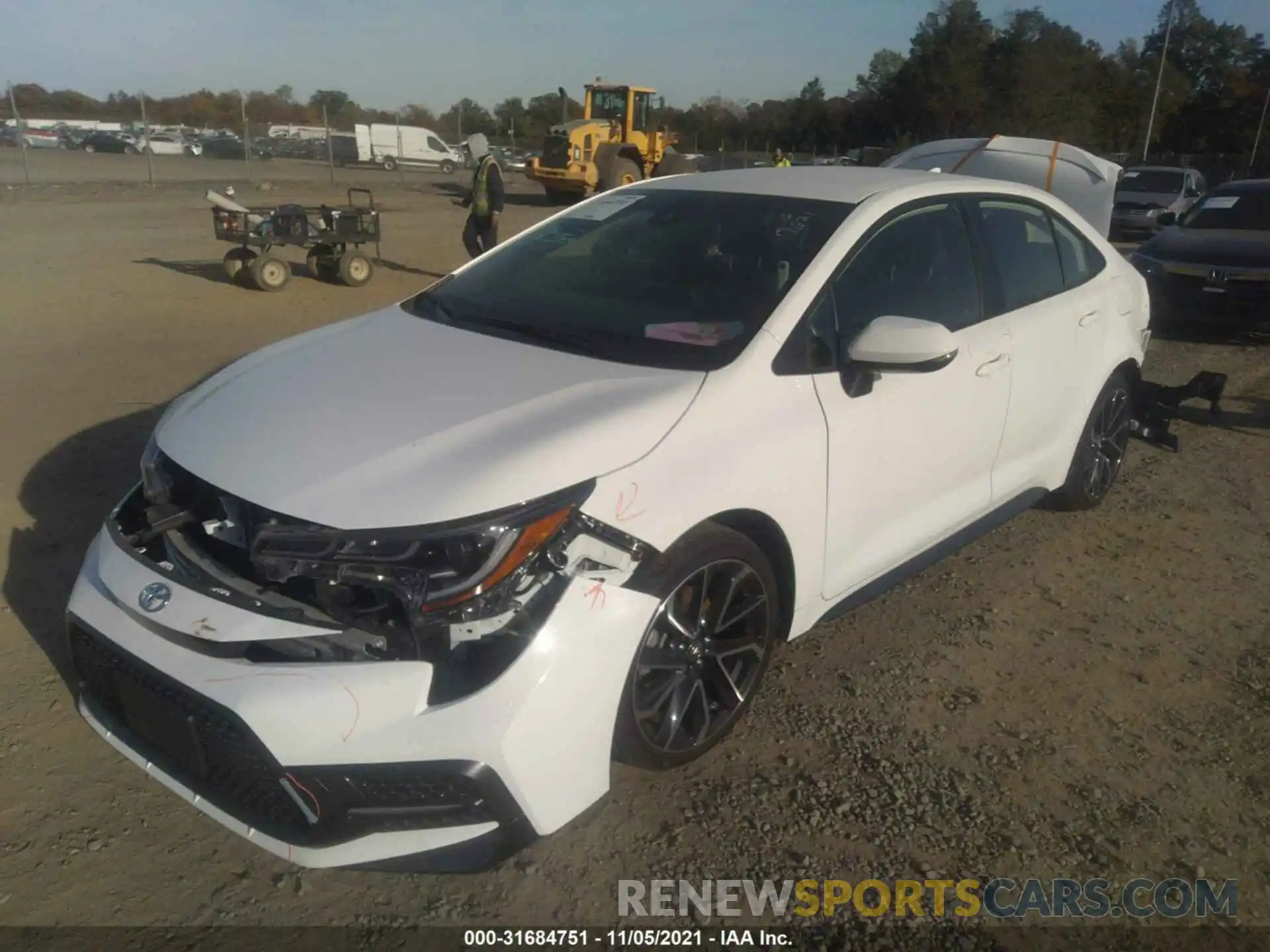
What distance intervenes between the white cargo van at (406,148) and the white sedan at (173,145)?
6474mm

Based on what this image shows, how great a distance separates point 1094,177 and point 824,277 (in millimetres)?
6104

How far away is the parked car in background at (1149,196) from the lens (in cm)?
1908

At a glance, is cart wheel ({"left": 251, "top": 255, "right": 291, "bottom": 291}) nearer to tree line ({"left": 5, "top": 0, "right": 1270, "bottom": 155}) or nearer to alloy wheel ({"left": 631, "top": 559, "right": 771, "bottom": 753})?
alloy wheel ({"left": 631, "top": 559, "right": 771, "bottom": 753})

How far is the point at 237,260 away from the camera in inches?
439

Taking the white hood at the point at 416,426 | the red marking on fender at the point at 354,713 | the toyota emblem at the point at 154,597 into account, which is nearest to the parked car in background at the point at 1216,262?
the white hood at the point at 416,426

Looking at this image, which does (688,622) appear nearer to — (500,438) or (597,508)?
(597,508)

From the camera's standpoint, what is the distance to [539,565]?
234 centimetres

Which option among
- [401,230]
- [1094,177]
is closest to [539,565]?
[1094,177]

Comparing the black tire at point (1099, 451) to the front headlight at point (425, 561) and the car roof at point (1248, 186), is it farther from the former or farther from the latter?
the car roof at point (1248, 186)

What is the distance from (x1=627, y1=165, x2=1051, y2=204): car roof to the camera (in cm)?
362

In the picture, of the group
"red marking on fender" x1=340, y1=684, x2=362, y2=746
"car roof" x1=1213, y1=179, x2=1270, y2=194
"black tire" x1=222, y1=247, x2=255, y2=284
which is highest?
"car roof" x1=1213, y1=179, x2=1270, y2=194

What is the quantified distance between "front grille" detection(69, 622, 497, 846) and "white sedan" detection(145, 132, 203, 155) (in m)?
41.6

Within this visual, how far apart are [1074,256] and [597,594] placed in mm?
3337

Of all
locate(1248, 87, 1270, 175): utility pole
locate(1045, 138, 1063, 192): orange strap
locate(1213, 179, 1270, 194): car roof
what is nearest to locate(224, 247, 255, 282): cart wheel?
locate(1045, 138, 1063, 192): orange strap
